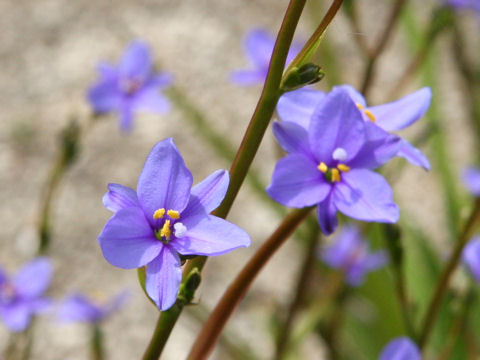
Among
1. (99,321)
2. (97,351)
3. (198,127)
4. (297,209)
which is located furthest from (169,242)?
(198,127)

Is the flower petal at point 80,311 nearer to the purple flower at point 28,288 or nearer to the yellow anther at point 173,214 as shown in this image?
the purple flower at point 28,288

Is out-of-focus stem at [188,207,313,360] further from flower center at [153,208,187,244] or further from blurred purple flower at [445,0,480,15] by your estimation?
blurred purple flower at [445,0,480,15]

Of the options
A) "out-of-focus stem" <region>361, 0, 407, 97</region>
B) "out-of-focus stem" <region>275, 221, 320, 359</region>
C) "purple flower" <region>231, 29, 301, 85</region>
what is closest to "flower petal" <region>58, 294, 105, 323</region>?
"out-of-focus stem" <region>275, 221, 320, 359</region>

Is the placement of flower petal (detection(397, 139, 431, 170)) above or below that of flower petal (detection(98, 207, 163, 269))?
above

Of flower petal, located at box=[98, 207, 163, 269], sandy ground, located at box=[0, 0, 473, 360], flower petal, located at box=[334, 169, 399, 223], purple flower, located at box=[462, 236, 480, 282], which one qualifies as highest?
flower petal, located at box=[334, 169, 399, 223]

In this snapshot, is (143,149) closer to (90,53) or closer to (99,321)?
(90,53)

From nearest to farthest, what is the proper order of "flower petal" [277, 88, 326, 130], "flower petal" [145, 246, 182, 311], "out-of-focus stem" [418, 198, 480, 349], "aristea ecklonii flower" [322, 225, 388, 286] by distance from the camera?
"flower petal" [145, 246, 182, 311] < "flower petal" [277, 88, 326, 130] < "out-of-focus stem" [418, 198, 480, 349] < "aristea ecklonii flower" [322, 225, 388, 286]

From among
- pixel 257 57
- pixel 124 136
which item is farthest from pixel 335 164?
pixel 124 136

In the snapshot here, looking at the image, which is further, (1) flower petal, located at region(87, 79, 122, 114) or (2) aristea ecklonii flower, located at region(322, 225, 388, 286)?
(2) aristea ecklonii flower, located at region(322, 225, 388, 286)
